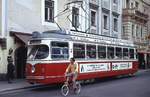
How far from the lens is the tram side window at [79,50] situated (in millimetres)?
23684

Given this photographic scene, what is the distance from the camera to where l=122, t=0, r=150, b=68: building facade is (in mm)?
49516

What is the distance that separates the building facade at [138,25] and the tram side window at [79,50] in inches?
974

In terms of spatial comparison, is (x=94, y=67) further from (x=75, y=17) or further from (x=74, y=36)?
(x=75, y=17)

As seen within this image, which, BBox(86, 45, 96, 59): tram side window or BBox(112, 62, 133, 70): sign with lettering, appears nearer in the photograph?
BBox(86, 45, 96, 59): tram side window

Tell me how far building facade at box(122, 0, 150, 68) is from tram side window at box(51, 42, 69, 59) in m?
26.8

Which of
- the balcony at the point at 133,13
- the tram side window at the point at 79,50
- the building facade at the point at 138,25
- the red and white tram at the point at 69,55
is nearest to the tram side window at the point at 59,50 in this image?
the red and white tram at the point at 69,55

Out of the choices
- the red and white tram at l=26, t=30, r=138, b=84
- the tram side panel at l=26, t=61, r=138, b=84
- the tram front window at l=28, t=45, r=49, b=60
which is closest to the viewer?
the tram side panel at l=26, t=61, r=138, b=84

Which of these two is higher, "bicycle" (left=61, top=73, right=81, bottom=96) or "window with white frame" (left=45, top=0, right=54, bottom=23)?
"window with white frame" (left=45, top=0, right=54, bottom=23)

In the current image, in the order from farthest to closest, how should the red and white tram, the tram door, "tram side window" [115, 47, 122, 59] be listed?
"tram side window" [115, 47, 122, 59] → the tram door → the red and white tram

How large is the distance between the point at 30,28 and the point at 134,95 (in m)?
12.8

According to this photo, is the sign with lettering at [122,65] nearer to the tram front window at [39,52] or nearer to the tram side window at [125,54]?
the tram side window at [125,54]

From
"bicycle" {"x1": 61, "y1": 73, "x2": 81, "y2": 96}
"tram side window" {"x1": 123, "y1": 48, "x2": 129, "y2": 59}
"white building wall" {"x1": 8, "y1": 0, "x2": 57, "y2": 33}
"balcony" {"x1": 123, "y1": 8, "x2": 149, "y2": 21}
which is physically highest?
"balcony" {"x1": 123, "y1": 8, "x2": 149, "y2": 21}

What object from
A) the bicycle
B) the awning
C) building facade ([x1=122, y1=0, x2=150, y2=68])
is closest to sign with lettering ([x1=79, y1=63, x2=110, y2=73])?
the awning

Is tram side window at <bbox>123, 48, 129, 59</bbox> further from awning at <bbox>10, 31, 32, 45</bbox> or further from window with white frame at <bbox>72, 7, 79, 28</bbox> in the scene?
awning at <bbox>10, 31, 32, 45</bbox>
